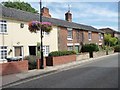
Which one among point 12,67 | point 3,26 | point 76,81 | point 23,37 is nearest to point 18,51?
point 23,37

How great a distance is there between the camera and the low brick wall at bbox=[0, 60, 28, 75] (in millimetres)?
16688

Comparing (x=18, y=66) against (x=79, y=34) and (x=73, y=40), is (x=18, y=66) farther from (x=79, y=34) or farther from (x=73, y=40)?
(x=79, y=34)

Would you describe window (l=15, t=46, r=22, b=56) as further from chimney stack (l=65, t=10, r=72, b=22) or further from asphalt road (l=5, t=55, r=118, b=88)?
chimney stack (l=65, t=10, r=72, b=22)

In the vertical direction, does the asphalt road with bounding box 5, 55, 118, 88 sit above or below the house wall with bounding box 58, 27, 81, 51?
below

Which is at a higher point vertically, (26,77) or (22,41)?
(22,41)

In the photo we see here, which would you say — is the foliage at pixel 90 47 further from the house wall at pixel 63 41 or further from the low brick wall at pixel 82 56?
the low brick wall at pixel 82 56

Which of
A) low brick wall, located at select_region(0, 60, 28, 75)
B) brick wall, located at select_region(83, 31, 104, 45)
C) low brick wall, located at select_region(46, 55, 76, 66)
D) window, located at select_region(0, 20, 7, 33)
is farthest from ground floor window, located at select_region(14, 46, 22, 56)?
brick wall, located at select_region(83, 31, 104, 45)

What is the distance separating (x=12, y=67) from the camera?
1741 centimetres

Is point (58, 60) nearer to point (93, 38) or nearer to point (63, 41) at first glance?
point (63, 41)

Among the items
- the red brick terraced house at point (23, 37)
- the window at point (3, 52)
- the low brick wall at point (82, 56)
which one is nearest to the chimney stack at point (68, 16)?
the red brick terraced house at point (23, 37)

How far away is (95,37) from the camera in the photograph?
49.2 meters

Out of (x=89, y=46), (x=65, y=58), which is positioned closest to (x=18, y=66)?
(x=65, y=58)

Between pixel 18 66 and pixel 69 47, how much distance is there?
20.5 meters

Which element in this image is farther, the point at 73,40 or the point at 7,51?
the point at 73,40
